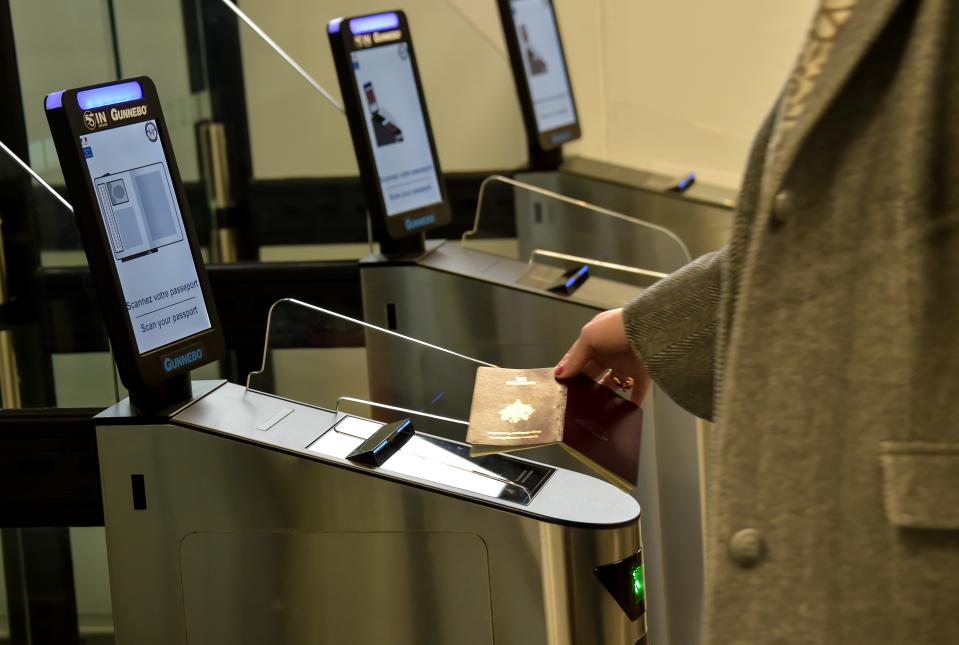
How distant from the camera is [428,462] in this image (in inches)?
47.0

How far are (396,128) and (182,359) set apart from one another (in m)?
0.76

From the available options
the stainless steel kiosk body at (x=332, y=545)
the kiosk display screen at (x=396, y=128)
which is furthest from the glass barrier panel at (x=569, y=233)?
the stainless steel kiosk body at (x=332, y=545)

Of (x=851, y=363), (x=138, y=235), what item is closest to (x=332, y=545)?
(x=138, y=235)

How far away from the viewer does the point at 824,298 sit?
0.72 meters

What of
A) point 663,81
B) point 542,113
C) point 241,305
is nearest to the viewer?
point 241,305

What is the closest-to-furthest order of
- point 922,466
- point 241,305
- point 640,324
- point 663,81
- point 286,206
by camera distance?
point 922,466
point 640,324
point 241,305
point 286,206
point 663,81

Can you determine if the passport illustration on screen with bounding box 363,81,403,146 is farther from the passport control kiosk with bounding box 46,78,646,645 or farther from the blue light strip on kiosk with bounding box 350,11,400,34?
the passport control kiosk with bounding box 46,78,646,645

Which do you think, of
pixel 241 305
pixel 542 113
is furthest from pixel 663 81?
pixel 241 305

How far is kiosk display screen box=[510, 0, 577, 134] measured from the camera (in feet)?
9.48

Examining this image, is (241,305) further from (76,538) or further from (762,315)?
(762,315)

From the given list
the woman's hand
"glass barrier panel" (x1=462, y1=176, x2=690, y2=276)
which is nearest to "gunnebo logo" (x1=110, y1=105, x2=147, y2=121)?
the woman's hand

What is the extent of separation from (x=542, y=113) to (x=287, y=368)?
1.63m

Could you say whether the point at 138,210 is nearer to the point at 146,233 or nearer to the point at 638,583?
the point at 146,233

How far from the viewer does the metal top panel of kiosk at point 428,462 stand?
3.74 feet
